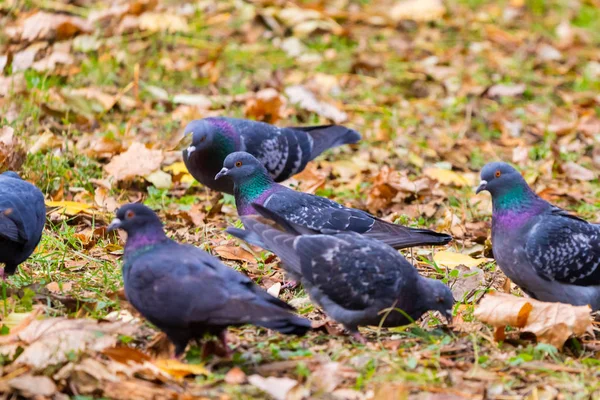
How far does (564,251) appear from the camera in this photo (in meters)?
4.58

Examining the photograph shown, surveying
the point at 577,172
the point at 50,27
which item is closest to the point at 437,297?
the point at 577,172

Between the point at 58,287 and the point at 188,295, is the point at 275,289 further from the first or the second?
the point at 188,295

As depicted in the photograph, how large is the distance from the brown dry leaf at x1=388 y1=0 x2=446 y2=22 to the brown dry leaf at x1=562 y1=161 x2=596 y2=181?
13.3 ft

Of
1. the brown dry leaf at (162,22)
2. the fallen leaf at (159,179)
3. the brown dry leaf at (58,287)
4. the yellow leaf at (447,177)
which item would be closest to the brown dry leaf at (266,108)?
the fallen leaf at (159,179)

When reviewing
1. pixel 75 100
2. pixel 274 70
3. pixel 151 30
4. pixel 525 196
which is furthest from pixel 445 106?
pixel 525 196

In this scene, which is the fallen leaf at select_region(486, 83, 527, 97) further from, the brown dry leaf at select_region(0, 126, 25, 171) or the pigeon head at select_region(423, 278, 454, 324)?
the pigeon head at select_region(423, 278, 454, 324)

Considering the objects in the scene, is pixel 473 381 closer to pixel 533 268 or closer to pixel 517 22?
pixel 533 268

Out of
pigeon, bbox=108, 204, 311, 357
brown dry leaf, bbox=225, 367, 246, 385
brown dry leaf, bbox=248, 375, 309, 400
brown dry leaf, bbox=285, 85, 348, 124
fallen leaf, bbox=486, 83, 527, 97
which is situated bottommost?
fallen leaf, bbox=486, 83, 527, 97

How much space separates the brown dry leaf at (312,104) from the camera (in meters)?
8.09

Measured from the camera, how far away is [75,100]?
23.9ft

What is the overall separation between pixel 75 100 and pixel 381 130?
8.50 ft

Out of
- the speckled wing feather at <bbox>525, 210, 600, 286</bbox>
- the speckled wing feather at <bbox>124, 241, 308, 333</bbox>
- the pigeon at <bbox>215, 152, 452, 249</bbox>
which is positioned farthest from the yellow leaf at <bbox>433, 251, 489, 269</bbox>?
the speckled wing feather at <bbox>124, 241, 308, 333</bbox>

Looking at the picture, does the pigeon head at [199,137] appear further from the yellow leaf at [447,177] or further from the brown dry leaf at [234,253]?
the yellow leaf at [447,177]

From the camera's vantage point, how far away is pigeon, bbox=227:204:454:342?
412 centimetres
